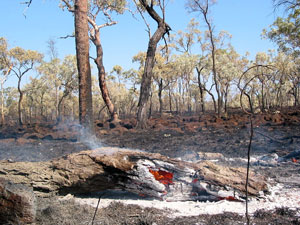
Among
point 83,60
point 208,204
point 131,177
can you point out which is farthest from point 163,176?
point 83,60

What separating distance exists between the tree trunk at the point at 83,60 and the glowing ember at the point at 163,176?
463 cm

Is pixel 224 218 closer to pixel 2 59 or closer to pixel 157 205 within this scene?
pixel 157 205

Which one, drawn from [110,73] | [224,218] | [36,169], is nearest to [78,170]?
[36,169]

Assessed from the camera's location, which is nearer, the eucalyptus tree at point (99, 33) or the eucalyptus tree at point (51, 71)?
the eucalyptus tree at point (99, 33)

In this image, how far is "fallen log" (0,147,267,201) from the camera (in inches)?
146

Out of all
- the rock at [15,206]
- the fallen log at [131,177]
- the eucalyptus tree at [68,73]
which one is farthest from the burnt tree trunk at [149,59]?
the eucalyptus tree at [68,73]

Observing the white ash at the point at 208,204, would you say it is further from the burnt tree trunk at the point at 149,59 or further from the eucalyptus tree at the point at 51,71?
the eucalyptus tree at the point at 51,71

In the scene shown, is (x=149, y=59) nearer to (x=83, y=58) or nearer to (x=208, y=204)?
(x=83, y=58)

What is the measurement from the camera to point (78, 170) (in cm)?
383

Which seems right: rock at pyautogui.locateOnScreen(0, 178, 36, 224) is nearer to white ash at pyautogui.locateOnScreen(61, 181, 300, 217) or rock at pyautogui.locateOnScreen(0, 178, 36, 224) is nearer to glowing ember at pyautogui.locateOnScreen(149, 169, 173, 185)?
white ash at pyautogui.locateOnScreen(61, 181, 300, 217)

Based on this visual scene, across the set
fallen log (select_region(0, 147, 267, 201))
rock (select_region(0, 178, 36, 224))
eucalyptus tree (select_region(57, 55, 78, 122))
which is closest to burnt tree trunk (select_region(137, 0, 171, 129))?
fallen log (select_region(0, 147, 267, 201))

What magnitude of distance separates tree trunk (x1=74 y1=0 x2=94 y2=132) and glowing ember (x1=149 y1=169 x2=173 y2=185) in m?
4.63

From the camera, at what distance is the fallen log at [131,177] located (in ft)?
12.2

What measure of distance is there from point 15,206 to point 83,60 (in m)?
5.92
